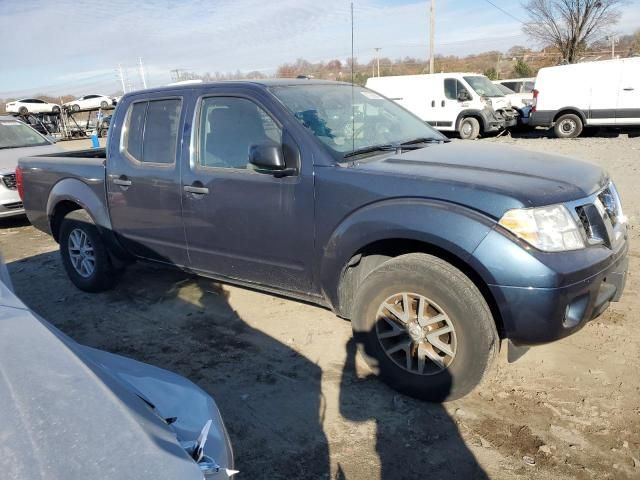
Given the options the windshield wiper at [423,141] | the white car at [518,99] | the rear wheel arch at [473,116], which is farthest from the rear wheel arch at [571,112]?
the windshield wiper at [423,141]

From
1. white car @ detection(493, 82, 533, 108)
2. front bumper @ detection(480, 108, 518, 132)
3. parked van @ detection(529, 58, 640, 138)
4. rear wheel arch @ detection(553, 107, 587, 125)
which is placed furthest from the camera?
white car @ detection(493, 82, 533, 108)

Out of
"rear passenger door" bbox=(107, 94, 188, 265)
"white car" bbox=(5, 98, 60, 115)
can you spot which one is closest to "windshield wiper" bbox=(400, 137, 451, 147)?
"rear passenger door" bbox=(107, 94, 188, 265)

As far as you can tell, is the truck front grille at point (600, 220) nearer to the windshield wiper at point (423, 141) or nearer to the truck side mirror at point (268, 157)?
the windshield wiper at point (423, 141)

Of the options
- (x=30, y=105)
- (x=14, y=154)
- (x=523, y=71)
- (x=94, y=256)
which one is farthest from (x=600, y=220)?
(x=30, y=105)

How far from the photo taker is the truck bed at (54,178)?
15.0 ft

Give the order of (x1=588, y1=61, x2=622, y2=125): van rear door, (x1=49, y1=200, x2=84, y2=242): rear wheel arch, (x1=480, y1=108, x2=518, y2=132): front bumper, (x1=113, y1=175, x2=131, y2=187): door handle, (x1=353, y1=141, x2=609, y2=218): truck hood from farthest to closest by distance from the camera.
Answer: (x1=480, y1=108, x2=518, y2=132): front bumper
(x1=588, y1=61, x2=622, y2=125): van rear door
(x1=49, y1=200, x2=84, y2=242): rear wheel arch
(x1=113, y1=175, x2=131, y2=187): door handle
(x1=353, y1=141, x2=609, y2=218): truck hood

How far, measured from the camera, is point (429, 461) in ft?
8.25

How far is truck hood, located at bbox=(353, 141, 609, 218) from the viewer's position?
2.62 m

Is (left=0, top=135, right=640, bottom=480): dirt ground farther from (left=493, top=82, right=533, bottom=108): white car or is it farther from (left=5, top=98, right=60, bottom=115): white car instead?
(left=5, top=98, right=60, bottom=115): white car

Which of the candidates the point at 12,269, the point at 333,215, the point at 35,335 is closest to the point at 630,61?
the point at 333,215

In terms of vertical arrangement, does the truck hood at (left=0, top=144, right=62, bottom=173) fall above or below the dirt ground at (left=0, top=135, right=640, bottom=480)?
above

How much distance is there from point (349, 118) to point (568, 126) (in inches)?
557

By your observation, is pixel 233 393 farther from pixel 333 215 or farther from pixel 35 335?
pixel 35 335

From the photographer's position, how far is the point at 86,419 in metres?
1.33
